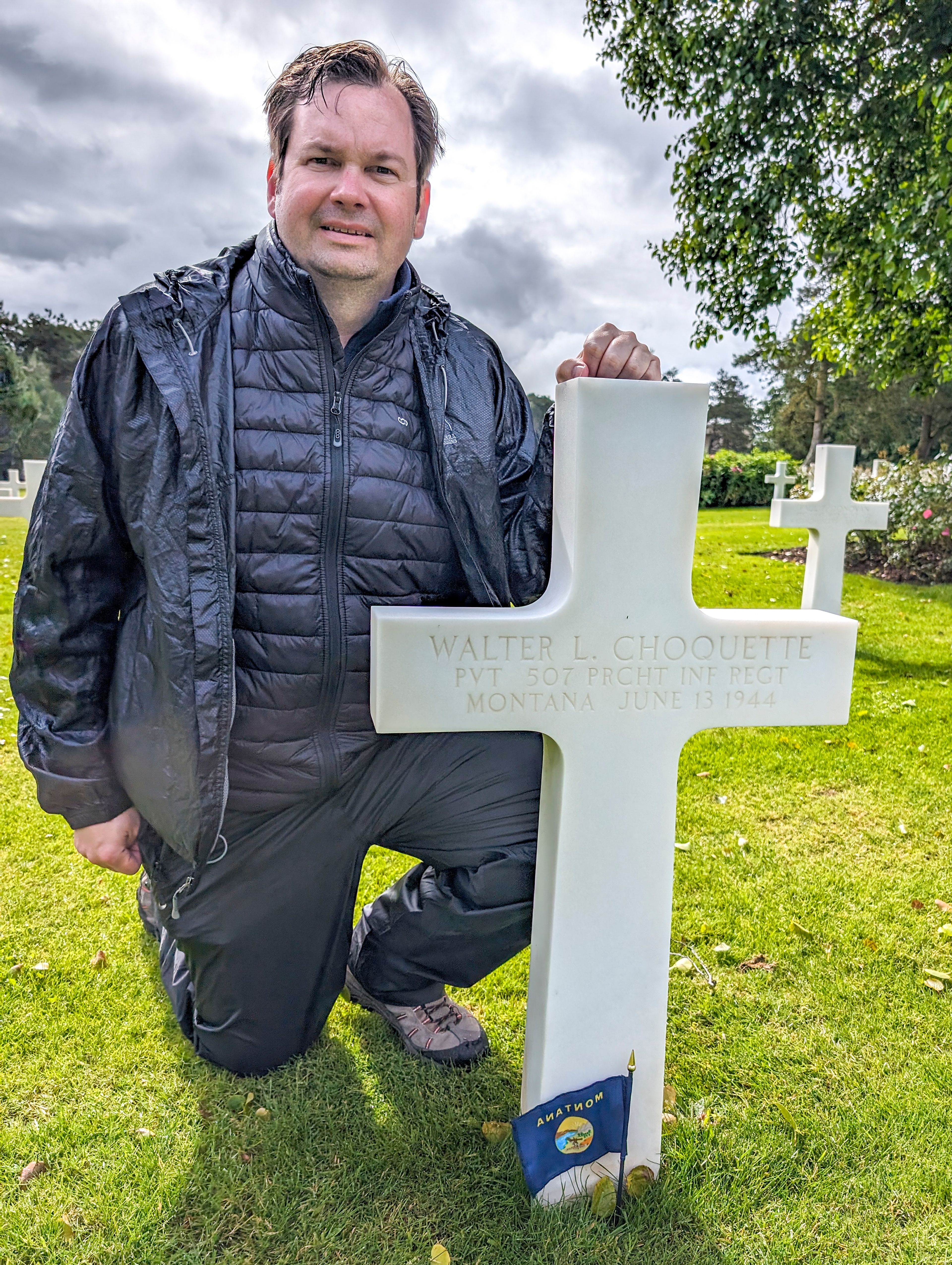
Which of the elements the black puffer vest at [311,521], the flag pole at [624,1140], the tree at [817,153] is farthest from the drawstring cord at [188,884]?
the tree at [817,153]

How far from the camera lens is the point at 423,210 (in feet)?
7.02

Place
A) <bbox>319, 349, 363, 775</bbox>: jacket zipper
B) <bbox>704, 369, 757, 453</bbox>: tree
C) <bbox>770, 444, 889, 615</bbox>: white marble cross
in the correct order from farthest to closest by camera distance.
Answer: <bbox>704, 369, 757, 453</bbox>: tree, <bbox>770, 444, 889, 615</bbox>: white marble cross, <bbox>319, 349, 363, 775</bbox>: jacket zipper

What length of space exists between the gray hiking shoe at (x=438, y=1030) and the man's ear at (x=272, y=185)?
6.52ft

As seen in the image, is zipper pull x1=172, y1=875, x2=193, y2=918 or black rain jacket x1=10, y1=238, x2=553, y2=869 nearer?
black rain jacket x1=10, y1=238, x2=553, y2=869

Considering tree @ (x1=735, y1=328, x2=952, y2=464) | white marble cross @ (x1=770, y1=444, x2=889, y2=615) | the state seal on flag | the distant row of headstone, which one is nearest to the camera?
the state seal on flag

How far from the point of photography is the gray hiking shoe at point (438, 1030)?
220 centimetres

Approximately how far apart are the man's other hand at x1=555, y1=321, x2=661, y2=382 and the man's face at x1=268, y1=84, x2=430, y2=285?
0.52 m

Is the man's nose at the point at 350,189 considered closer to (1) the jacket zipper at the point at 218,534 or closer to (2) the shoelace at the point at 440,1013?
(1) the jacket zipper at the point at 218,534

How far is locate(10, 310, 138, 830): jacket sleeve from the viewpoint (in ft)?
5.94

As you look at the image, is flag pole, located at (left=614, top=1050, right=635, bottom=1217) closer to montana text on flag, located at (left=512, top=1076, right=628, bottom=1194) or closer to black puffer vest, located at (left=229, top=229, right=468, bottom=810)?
montana text on flag, located at (left=512, top=1076, right=628, bottom=1194)

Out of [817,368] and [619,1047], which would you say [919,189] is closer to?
[619,1047]

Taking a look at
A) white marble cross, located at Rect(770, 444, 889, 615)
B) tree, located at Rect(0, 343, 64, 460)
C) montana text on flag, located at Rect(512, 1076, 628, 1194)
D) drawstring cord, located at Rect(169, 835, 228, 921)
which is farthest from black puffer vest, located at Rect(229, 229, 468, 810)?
tree, located at Rect(0, 343, 64, 460)

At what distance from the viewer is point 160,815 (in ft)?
6.23

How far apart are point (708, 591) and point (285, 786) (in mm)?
7520
